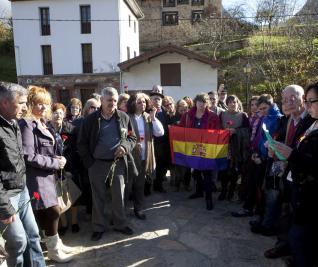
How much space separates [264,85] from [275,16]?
592cm

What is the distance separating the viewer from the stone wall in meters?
23.4

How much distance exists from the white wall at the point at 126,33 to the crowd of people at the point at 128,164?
19.2 meters

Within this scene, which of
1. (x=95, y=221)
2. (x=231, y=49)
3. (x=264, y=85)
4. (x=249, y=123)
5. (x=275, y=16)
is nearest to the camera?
(x=95, y=221)

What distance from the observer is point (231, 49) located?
94.8 ft

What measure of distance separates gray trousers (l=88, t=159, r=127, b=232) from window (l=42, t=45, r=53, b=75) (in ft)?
73.4

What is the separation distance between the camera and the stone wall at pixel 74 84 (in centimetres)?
2344

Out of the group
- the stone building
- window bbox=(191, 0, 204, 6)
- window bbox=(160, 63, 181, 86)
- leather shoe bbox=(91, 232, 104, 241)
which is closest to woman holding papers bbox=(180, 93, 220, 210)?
leather shoe bbox=(91, 232, 104, 241)

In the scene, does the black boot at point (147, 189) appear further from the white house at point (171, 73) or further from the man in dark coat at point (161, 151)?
the white house at point (171, 73)

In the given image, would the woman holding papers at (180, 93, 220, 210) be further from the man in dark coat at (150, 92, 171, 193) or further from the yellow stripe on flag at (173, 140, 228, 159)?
the man in dark coat at (150, 92, 171, 193)

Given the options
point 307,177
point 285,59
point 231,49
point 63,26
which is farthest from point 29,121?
point 231,49

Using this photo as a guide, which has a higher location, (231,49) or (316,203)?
(231,49)

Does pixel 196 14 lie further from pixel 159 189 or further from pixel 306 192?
pixel 306 192

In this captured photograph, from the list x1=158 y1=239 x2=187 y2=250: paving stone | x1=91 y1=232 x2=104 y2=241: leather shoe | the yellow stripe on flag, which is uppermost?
the yellow stripe on flag

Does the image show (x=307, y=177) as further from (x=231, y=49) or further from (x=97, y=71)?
(x=231, y=49)
